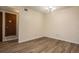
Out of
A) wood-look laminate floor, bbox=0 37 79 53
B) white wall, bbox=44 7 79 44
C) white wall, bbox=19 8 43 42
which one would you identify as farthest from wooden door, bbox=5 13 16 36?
white wall, bbox=44 7 79 44

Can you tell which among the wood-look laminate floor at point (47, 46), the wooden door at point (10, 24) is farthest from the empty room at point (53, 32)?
the wooden door at point (10, 24)

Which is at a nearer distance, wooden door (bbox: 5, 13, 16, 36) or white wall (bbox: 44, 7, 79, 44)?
white wall (bbox: 44, 7, 79, 44)

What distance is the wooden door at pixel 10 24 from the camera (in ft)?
13.8

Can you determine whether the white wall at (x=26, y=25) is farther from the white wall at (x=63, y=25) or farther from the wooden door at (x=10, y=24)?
the white wall at (x=63, y=25)

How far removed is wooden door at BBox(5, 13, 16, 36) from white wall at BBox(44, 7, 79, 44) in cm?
162

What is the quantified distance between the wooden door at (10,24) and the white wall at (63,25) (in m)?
1.62

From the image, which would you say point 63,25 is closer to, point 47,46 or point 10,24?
point 47,46

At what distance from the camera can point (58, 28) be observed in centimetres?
322

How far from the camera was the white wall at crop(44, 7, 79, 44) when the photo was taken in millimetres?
3109

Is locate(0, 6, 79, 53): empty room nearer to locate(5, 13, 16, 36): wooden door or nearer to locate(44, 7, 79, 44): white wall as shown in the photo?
locate(44, 7, 79, 44): white wall
